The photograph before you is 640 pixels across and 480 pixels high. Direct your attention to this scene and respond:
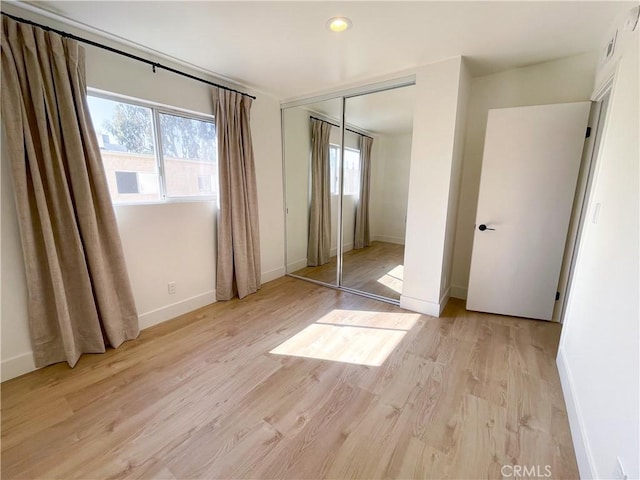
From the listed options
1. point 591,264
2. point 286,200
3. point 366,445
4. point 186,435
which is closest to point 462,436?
point 366,445

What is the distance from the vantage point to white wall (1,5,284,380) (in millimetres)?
1798

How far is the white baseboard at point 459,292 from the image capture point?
125 inches

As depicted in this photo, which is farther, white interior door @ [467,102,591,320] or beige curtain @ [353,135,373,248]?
beige curtain @ [353,135,373,248]

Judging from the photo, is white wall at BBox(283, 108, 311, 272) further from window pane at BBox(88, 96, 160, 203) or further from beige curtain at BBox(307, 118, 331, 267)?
window pane at BBox(88, 96, 160, 203)

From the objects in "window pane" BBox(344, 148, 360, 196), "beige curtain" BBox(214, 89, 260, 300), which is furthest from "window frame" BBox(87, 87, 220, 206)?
"window pane" BBox(344, 148, 360, 196)

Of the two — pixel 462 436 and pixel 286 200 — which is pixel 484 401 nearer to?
pixel 462 436

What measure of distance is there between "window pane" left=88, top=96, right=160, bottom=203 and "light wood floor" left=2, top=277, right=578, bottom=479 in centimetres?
126

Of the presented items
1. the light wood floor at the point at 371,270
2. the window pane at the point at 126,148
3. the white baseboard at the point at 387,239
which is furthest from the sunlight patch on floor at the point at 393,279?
the window pane at the point at 126,148

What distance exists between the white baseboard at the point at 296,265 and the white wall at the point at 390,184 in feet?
4.56

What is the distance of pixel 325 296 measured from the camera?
327cm

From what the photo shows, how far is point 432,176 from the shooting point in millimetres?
2545

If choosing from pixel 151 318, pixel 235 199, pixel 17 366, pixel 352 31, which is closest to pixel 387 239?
pixel 235 199

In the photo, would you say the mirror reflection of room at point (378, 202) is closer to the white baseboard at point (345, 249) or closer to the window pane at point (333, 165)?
the white baseboard at point (345, 249)

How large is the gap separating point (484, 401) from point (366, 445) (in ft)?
2.71
